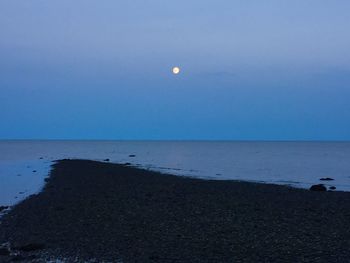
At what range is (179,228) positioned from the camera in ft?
61.8

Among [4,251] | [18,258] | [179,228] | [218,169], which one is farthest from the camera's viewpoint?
[218,169]

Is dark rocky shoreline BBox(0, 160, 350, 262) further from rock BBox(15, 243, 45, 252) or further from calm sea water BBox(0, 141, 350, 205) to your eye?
calm sea water BBox(0, 141, 350, 205)

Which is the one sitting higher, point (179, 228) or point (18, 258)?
point (179, 228)

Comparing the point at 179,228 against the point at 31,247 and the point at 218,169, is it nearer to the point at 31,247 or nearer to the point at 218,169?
the point at 31,247

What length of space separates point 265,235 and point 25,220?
457 inches

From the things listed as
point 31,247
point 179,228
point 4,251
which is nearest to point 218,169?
point 179,228

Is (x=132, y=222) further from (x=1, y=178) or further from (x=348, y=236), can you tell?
(x=1, y=178)

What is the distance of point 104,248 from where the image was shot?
15773 millimetres

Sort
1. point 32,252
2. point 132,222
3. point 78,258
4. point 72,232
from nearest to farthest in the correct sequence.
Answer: point 78,258 → point 32,252 → point 72,232 → point 132,222

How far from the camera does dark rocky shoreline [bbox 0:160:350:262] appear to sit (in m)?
14.9

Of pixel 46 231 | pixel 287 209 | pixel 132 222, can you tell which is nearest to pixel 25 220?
pixel 46 231

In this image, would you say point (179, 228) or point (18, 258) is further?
point (179, 228)

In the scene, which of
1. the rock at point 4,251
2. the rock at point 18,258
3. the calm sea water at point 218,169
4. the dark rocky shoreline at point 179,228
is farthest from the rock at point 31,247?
the calm sea water at point 218,169

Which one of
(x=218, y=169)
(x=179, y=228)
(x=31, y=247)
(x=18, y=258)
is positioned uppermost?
(x=218, y=169)
